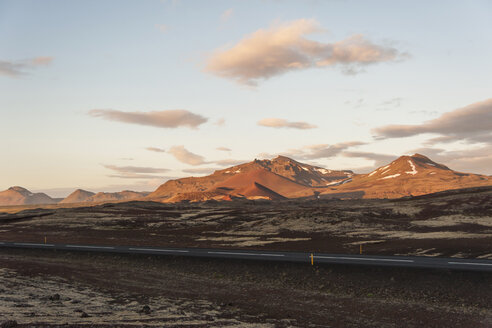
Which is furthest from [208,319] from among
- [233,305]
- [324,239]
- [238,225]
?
[238,225]

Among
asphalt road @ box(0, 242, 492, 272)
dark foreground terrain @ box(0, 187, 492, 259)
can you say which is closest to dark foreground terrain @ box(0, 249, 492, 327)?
asphalt road @ box(0, 242, 492, 272)

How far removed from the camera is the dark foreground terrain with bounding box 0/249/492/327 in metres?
18.1

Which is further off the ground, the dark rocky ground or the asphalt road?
the asphalt road

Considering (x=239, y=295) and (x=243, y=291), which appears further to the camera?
(x=243, y=291)

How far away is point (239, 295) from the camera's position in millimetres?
24469

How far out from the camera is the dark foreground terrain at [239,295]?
18141mm

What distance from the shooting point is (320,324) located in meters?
18.5

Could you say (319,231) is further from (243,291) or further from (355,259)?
(243,291)

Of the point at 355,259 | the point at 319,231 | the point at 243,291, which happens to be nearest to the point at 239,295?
the point at 243,291

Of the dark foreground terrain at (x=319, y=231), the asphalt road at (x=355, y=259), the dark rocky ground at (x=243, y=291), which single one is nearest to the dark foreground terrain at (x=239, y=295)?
the dark rocky ground at (x=243, y=291)

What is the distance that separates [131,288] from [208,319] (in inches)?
381

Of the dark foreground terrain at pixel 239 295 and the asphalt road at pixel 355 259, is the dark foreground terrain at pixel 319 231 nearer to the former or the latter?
the asphalt road at pixel 355 259

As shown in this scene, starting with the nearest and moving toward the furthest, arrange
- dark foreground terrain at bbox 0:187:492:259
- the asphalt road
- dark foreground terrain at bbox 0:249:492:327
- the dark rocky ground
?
dark foreground terrain at bbox 0:249:492:327, the dark rocky ground, the asphalt road, dark foreground terrain at bbox 0:187:492:259

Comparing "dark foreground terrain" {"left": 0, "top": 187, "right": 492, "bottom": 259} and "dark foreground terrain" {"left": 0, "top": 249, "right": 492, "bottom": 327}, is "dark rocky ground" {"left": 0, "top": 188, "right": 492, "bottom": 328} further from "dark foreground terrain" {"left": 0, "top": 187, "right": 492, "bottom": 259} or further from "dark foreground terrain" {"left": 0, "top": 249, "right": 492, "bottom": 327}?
"dark foreground terrain" {"left": 0, "top": 187, "right": 492, "bottom": 259}
